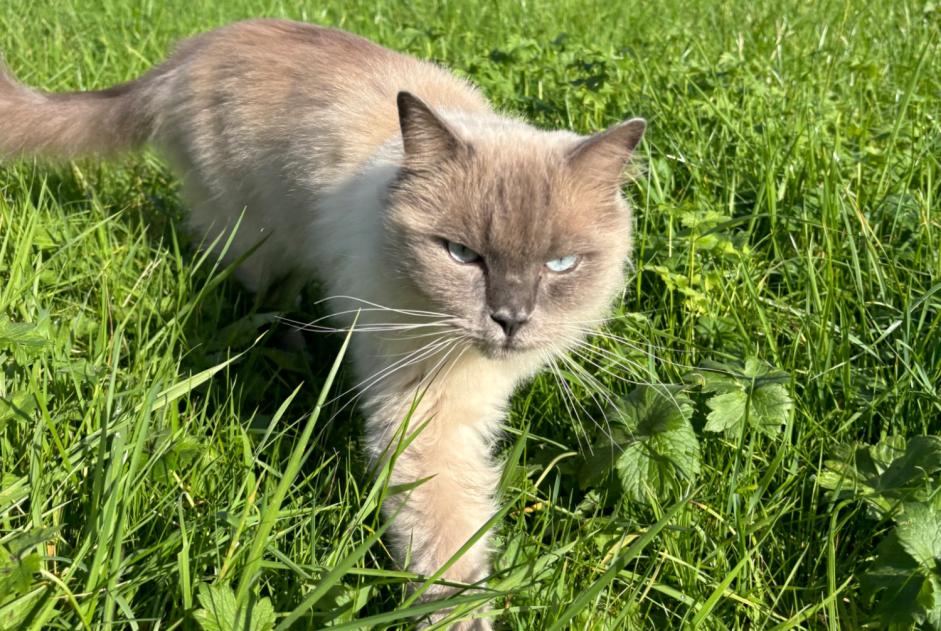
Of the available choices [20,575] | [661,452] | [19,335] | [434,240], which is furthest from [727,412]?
[19,335]

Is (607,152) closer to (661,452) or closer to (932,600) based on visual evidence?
(661,452)

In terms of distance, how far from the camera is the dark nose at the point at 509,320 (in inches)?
84.9

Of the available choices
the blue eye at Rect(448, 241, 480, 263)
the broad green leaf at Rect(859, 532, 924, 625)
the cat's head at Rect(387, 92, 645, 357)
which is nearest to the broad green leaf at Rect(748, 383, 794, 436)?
the broad green leaf at Rect(859, 532, 924, 625)

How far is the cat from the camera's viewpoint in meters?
2.21

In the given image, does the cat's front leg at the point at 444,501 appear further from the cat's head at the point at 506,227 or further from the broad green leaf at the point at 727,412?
the broad green leaf at the point at 727,412

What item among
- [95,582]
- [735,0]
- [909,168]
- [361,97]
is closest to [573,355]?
[361,97]

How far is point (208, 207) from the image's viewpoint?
336cm

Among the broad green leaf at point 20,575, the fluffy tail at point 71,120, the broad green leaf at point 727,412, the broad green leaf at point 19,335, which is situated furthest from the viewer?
the fluffy tail at point 71,120

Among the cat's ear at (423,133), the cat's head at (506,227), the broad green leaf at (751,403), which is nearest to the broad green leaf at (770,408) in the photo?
the broad green leaf at (751,403)

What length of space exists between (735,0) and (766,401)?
463 centimetres

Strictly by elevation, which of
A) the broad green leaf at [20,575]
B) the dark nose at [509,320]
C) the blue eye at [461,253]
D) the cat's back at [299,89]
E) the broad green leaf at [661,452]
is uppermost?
the cat's back at [299,89]

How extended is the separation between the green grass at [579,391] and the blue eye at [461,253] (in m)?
0.51

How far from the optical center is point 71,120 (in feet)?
11.2

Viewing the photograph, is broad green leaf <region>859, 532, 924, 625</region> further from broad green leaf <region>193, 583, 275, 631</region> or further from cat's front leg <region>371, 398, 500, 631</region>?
broad green leaf <region>193, 583, 275, 631</region>
